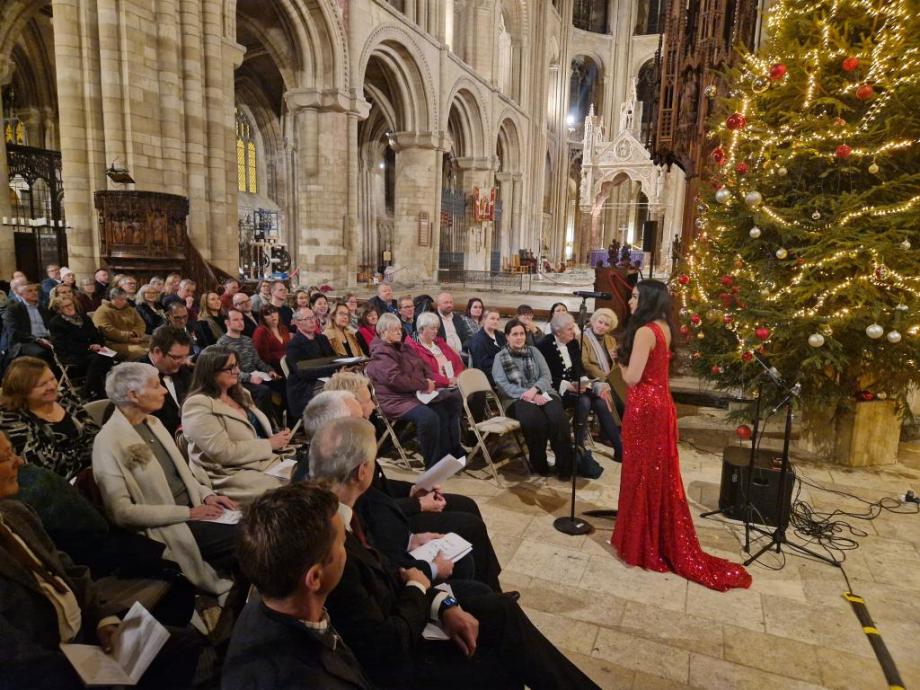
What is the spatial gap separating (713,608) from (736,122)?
3694 mm

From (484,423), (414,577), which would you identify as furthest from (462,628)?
(484,423)

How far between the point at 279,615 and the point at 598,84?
38907 millimetres

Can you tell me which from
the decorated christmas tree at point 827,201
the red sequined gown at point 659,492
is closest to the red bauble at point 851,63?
the decorated christmas tree at point 827,201

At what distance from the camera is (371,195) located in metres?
26.3

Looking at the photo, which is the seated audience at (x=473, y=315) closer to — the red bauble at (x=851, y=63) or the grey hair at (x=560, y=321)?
the grey hair at (x=560, y=321)

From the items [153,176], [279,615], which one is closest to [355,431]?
[279,615]

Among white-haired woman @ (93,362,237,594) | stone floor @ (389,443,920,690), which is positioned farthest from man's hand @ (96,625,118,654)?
stone floor @ (389,443,920,690)

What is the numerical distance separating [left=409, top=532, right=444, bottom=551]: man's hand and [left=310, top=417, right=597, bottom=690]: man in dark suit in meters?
0.34

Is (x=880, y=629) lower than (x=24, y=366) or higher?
lower

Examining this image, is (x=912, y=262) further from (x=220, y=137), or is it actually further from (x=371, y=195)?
(x=371, y=195)

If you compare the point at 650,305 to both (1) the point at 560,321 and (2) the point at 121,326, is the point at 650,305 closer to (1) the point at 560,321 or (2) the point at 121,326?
(1) the point at 560,321

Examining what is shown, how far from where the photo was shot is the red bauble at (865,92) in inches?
167

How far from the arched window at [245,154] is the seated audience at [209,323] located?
55.2 ft

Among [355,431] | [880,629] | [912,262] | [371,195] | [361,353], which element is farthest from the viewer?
[371,195]
